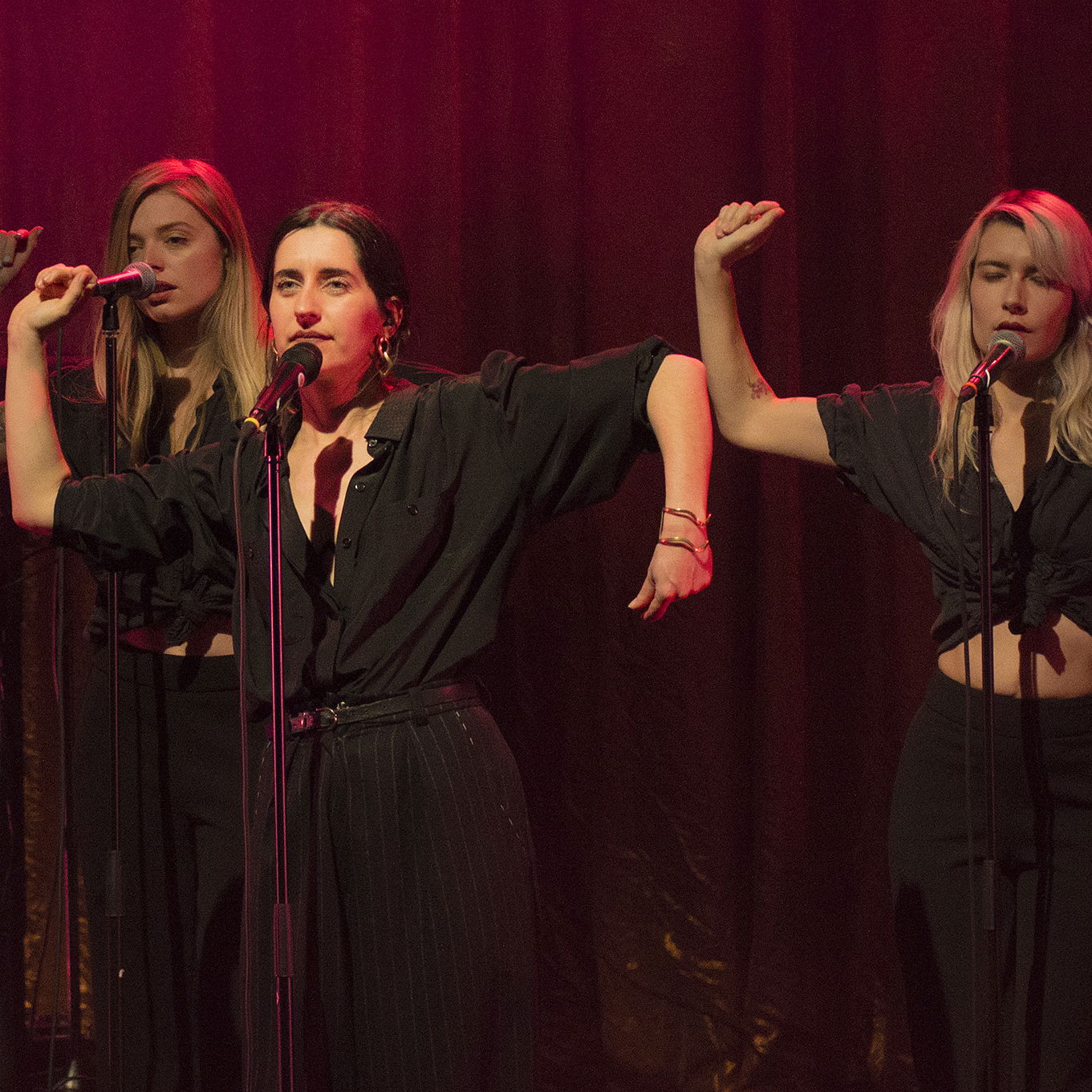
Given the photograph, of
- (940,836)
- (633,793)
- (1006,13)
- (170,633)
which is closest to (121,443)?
(170,633)

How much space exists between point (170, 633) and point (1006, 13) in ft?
7.77

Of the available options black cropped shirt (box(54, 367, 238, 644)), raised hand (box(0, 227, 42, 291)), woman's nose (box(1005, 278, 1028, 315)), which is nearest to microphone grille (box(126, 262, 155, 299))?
black cropped shirt (box(54, 367, 238, 644))

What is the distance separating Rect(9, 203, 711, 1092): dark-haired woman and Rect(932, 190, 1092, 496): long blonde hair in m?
0.65

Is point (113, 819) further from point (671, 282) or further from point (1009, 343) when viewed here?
point (671, 282)

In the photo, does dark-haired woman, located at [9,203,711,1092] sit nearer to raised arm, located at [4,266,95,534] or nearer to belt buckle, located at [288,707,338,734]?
belt buckle, located at [288,707,338,734]

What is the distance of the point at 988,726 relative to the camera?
206cm

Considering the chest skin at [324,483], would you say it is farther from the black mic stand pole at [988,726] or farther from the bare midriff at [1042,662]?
the bare midriff at [1042,662]

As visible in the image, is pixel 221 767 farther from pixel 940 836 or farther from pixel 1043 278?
pixel 1043 278

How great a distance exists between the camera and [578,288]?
336 centimetres

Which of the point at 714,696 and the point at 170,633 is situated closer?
the point at 170,633

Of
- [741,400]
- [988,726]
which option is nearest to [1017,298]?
[741,400]

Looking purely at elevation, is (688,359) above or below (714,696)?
above

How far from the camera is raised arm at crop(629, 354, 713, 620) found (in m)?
1.79

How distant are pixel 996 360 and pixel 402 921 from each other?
Answer: 1254mm
